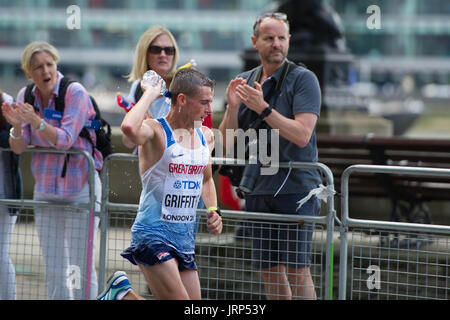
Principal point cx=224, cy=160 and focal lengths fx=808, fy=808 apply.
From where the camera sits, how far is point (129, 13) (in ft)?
277

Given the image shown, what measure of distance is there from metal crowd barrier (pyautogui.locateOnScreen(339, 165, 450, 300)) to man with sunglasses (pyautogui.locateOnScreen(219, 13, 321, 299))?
9.4 inches

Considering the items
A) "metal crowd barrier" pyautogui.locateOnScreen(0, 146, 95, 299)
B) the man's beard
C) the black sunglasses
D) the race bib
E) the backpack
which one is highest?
the black sunglasses

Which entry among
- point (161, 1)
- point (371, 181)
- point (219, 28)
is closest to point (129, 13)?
point (161, 1)

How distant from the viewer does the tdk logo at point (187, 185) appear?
175 inches

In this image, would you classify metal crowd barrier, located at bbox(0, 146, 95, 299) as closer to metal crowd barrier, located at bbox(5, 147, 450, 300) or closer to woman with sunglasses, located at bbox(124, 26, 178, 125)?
metal crowd barrier, located at bbox(5, 147, 450, 300)

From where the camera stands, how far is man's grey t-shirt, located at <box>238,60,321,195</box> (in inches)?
214

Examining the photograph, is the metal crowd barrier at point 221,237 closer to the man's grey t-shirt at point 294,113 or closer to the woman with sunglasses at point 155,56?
the man's grey t-shirt at point 294,113

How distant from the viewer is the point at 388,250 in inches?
218

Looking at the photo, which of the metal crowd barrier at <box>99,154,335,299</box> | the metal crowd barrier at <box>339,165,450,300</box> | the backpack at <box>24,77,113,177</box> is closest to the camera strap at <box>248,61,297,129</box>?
the metal crowd barrier at <box>99,154,335,299</box>

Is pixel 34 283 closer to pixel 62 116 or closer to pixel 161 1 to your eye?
pixel 62 116

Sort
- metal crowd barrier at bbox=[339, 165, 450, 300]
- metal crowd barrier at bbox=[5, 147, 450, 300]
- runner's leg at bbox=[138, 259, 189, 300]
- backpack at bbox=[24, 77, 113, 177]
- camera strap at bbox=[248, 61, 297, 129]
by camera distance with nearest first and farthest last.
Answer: runner's leg at bbox=[138, 259, 189, 300] < metal crowd barrier at bbox=[339, 165, 450, 300] < metal crowd barrier at bbox=[5, 147, 450, 300] < camera strap at bbox=[248, 61, 297, 129] < backpack at bbox=[24, 77, 113, 177]

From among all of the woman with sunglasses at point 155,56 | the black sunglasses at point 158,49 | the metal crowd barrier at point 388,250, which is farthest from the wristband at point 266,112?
the black sunglasses at point 158,49

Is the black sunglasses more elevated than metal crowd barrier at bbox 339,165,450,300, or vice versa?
the black sunglasses

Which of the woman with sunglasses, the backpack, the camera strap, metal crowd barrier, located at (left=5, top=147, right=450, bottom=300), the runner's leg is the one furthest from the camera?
the backpack
